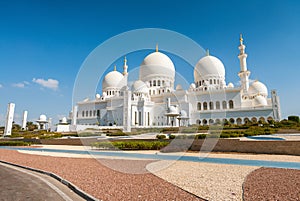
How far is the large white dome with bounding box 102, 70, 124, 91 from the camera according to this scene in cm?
6356

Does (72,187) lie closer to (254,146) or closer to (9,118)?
(254,146)

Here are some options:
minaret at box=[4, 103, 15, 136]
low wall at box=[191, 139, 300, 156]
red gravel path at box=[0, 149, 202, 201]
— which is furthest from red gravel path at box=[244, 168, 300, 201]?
minaret at box=[4, 103, 15, 136]

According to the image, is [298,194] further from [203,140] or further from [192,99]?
[192,99]

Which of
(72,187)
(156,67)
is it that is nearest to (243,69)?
(156,67)

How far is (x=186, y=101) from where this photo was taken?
45.8 m

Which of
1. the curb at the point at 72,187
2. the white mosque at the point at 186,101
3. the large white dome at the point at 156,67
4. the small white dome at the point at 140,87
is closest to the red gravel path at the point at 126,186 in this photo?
the curb at the point at 72,187

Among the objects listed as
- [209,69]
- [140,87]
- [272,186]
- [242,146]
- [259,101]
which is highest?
[209,69]

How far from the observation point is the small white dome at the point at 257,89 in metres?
49.0

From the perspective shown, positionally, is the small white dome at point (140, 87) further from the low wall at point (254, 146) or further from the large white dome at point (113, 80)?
the low wall at point (254, 146)

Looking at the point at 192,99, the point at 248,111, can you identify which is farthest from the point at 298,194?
the point at 192,99

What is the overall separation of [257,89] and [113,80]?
139ft

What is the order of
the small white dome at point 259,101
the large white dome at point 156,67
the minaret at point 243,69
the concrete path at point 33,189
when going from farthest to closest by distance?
the large white dome at point 156,67 → the minaret at point 243,69 → the small white dome at point 259,101 → the concrete path at point 33,189

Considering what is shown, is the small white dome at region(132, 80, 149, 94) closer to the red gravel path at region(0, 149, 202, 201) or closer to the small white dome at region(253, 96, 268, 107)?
the small white dome at region(253, 96, 268, 107)

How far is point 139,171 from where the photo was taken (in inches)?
286
